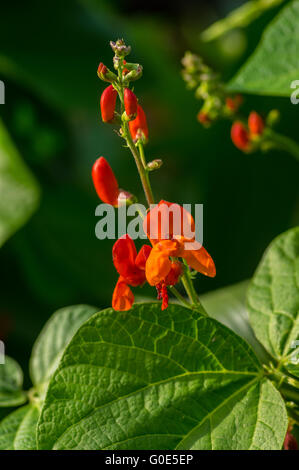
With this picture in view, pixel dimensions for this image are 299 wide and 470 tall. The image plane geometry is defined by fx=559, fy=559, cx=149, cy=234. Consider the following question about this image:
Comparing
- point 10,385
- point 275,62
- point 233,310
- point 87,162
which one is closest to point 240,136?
point 275,62

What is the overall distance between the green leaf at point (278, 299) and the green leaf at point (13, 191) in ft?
2.36

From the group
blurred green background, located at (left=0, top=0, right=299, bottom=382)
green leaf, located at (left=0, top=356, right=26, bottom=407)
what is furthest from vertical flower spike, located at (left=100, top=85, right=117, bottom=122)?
blurred green background, located at (left=0, top=0, right=299, bottom=382)

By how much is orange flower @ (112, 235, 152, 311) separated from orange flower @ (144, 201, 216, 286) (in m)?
0.05

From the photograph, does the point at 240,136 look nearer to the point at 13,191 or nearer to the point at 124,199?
the point at 124,199

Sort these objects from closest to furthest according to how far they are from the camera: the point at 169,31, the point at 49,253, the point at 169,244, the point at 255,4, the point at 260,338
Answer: the point at 169,244 < the point at 260,338 < the point at 255,4 < the point at 49,253 < the point at 169,31

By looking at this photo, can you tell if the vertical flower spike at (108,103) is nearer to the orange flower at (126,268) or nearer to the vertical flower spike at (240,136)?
the orange flower at (126,268)

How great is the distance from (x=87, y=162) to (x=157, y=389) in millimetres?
1454

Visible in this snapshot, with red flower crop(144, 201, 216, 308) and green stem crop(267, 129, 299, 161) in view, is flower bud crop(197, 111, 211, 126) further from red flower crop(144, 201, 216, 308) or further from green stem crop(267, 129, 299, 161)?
red flower crop(144, 201, 216, 308)

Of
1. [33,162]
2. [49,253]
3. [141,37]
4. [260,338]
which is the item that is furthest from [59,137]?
[260,338]

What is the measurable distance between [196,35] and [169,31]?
0.53 feet

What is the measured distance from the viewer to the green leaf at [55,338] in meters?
0.89

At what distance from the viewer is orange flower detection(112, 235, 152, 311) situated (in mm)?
647
